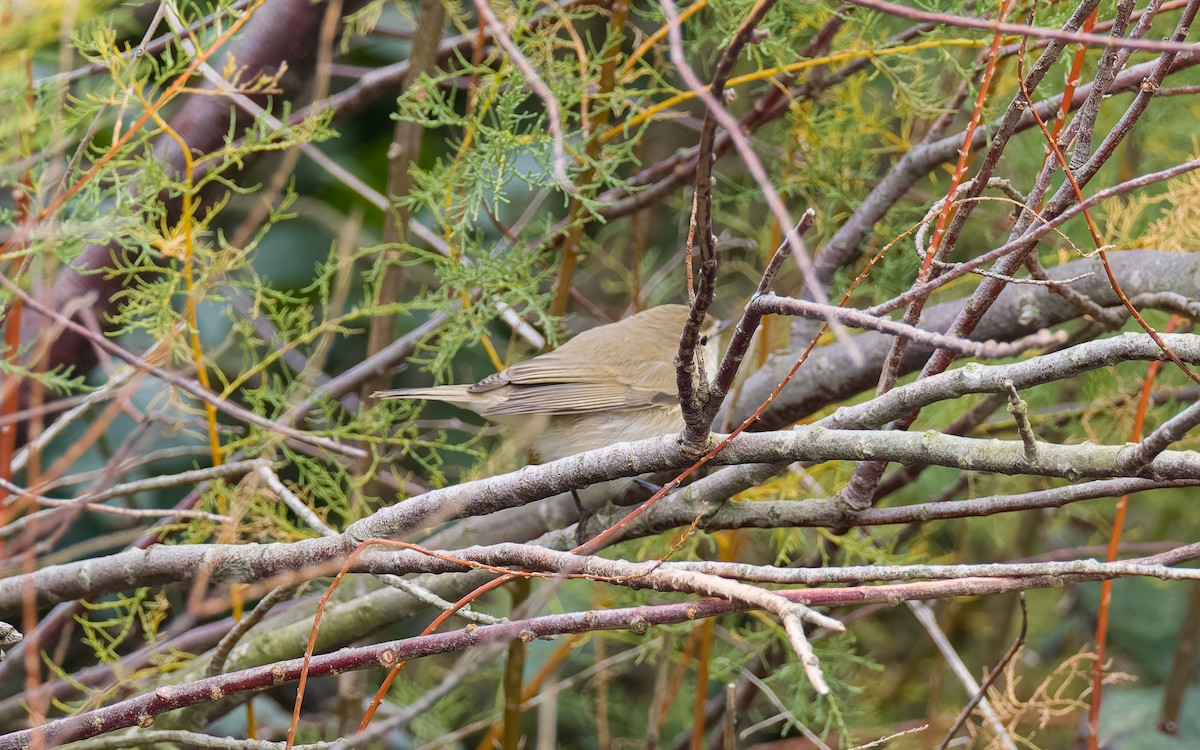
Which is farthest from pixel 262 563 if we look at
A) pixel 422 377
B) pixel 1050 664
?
pixel 1050 664

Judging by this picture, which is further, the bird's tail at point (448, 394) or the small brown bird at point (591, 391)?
the small brown bird at point (591, 391)

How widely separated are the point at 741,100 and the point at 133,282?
235cm

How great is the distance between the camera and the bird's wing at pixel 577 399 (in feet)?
9.43

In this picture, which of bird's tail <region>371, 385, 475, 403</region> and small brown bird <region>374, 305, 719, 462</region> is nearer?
bird's tail <region>371, 385, 475, 403</region>

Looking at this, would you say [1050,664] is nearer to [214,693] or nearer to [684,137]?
[684,137]

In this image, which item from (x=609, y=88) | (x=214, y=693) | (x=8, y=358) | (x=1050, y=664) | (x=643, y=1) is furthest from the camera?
(x=643, y=1)

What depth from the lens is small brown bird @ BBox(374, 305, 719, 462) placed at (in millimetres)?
2932

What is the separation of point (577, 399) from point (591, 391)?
0.17 feet

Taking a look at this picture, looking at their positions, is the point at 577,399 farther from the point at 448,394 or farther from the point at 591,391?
the point at 448,394

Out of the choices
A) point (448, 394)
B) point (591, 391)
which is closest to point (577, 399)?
point (591, 391)

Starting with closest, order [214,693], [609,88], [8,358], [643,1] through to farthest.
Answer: [214,693]
[8,358]
[609,88]
[643,1]

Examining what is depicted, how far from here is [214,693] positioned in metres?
1.48

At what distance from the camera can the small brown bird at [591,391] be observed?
115 inches

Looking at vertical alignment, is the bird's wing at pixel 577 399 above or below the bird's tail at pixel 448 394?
below
